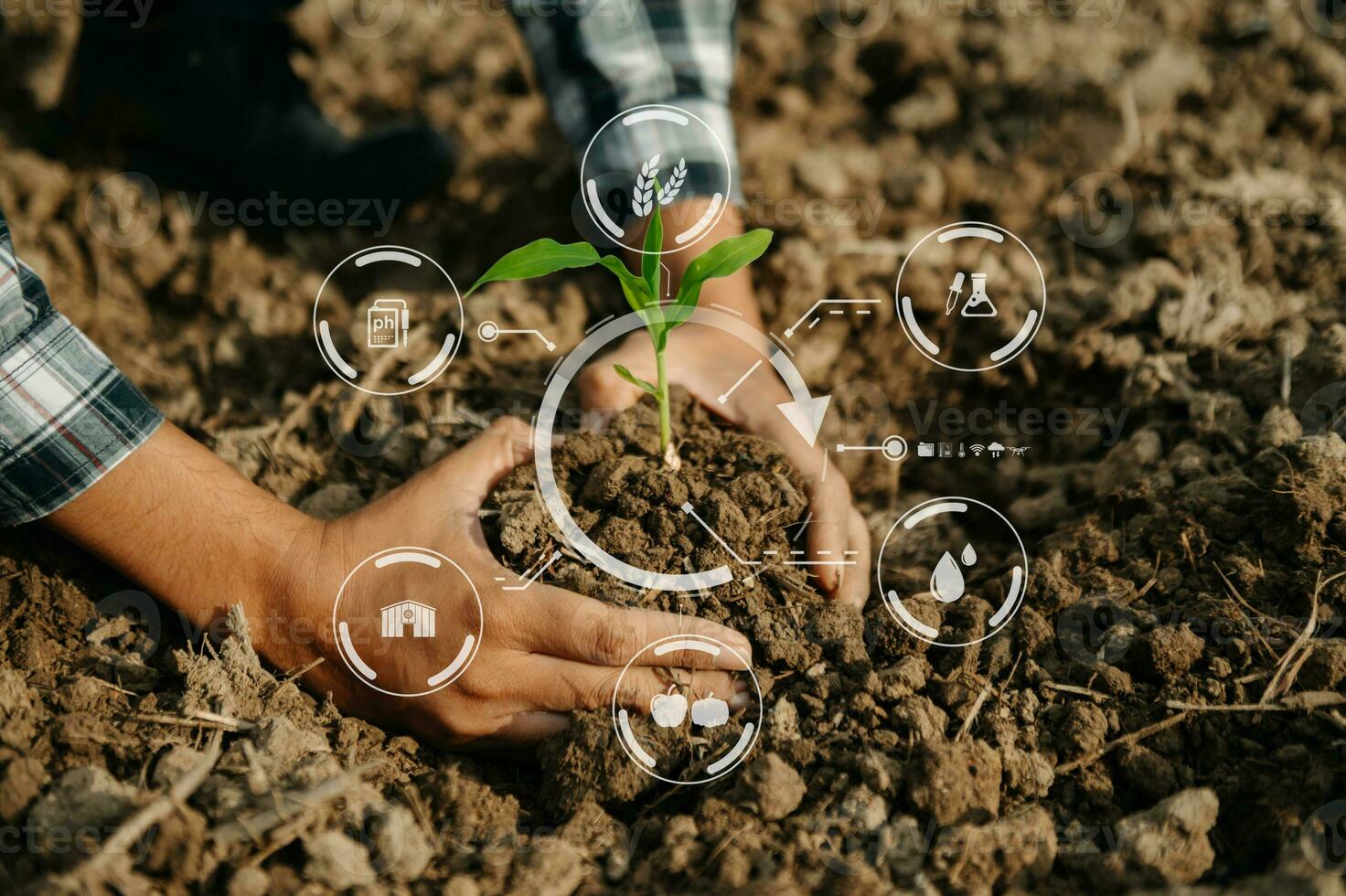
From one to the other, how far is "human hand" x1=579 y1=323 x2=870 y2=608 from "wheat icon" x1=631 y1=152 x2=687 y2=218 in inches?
9.3

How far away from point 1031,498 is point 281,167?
6.79 ft

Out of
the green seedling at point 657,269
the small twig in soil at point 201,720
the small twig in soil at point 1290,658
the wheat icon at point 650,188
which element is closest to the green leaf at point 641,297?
the green seedling at point 657,269

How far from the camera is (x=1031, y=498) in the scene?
165 centimetres

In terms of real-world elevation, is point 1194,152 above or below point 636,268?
below

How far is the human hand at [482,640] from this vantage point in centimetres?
121

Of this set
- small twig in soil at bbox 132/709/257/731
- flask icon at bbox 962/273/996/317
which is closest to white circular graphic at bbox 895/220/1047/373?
flask icon at bbox 962/273/996/317

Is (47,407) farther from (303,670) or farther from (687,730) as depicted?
(687,730)

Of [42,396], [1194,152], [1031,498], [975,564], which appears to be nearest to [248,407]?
[42,396]

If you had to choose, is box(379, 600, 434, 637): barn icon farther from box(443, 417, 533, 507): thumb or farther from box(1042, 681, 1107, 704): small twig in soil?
box(1042, 681, 1107, 704): small twig in soil

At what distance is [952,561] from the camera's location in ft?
4.80

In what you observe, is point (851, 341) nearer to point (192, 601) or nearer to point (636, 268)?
point (636, 268)

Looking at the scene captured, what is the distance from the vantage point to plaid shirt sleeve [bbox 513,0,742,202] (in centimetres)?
180

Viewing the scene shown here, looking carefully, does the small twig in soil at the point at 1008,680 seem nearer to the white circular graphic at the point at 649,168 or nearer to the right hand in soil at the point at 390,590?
the right hand in soil at the point at 390,590

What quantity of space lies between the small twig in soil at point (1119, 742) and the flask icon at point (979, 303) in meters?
1.04
